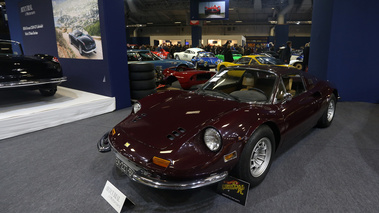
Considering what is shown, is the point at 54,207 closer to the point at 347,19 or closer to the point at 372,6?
the point at 347,19

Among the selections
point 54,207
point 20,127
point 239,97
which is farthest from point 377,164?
point 20,127

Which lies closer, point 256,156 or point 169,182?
point 169,182

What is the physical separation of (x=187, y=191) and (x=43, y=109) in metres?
3.04

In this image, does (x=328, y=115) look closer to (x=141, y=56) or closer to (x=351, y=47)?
(x=351, y=47)

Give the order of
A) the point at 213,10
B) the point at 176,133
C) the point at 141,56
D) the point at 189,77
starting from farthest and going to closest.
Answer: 1. the point at 213,10
2. the point at 141,56
3. the point at 189,77
4. the point at 176,133

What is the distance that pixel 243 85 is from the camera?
2.95m

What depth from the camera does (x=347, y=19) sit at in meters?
5.14

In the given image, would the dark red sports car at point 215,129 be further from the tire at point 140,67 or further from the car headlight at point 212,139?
the tire at point 140,67

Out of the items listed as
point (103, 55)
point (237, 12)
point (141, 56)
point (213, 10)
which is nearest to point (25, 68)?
point (103, 55)

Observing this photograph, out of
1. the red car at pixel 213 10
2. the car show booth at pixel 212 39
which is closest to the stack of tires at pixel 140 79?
the red car at pixel 213 10

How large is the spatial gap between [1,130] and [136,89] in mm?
2541

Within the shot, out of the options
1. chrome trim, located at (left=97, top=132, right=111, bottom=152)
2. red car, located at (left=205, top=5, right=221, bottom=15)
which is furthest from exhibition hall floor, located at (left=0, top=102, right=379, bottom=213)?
red car, located at (left=205, top=5, right=221, bottom=15)

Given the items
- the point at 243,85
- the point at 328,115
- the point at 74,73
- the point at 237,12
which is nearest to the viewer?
the point at 243,85

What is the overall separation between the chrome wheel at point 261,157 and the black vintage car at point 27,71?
3714 millimetres
